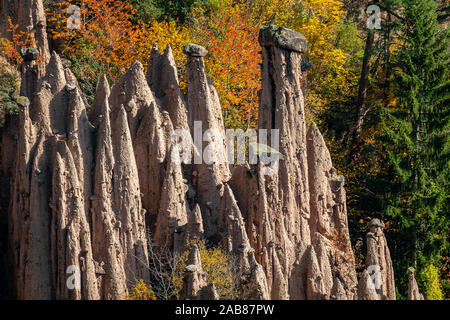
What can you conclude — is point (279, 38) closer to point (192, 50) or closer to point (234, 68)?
point (192, 50)

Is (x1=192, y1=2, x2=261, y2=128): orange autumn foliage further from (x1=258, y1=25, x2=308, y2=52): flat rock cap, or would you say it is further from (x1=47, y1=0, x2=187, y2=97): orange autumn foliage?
(x1=258, y1=25, x2=308, y2=52): flat rock cap

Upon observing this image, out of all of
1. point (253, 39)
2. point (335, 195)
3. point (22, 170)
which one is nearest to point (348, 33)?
point (253, 39)

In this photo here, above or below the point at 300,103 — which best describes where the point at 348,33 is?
above

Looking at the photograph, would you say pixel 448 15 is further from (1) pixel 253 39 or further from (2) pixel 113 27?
(2) pixel 113 27

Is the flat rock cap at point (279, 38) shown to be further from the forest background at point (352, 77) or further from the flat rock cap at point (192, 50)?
the forest background at point (352, 77)

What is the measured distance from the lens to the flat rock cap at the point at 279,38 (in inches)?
943

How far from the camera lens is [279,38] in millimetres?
23922

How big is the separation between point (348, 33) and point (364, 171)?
14.6 m

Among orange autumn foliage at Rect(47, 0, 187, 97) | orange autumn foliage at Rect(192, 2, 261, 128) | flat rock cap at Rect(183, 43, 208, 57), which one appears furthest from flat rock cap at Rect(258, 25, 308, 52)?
orange autumn foliage at Rect(47, 0, 187, 97)

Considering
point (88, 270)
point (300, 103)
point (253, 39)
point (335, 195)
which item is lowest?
point (88, 270)

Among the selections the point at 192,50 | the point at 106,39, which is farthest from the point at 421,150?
the point at 106,39

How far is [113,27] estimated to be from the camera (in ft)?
117

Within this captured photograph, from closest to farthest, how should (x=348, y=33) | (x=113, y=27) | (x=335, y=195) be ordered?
(x=335, y=195) < (x=113, y=27) < (x=348, y=33)
